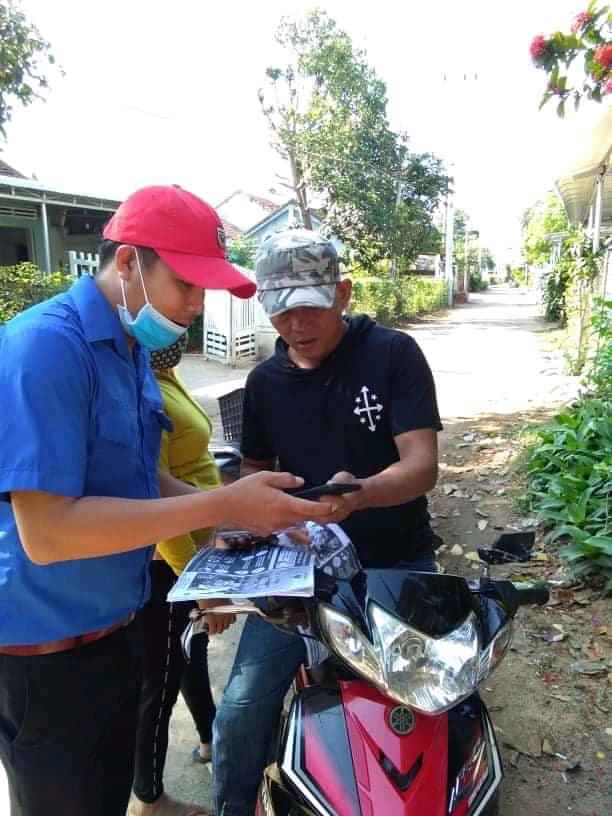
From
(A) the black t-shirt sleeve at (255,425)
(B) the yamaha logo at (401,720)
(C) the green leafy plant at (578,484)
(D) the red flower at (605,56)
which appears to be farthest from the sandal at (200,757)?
(D) the red flower at (605,56)

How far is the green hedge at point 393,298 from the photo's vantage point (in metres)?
19.1

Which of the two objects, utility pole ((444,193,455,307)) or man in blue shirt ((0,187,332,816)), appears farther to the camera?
utility pole ((444,193,455,307))

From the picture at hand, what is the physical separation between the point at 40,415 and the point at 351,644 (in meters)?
0.76

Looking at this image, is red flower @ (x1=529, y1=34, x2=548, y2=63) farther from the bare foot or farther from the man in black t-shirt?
the bare foot

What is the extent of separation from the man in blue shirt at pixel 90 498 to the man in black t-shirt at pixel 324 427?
1.19ft

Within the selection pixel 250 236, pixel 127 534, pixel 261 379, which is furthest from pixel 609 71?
pixel 250 236

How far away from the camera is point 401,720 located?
4.35 feet

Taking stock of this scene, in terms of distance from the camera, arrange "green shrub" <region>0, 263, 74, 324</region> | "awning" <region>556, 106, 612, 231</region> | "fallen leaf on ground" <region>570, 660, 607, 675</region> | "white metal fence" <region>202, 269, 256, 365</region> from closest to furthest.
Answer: "fallen leaf on ground" <region>570, 660, 607, 675</region> < "awning" <region>556, 106, 612, 231</region> < "green shrub" <region>0, 263, 74, 324</region> < "white metal fence" <region>202, 269, 256, 365</region>

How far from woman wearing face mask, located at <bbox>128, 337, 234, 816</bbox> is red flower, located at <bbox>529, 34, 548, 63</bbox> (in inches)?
100

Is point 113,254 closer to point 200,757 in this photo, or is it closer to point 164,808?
point 164,808

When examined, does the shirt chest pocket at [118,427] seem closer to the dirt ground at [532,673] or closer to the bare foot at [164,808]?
the bare foot at [164,808]

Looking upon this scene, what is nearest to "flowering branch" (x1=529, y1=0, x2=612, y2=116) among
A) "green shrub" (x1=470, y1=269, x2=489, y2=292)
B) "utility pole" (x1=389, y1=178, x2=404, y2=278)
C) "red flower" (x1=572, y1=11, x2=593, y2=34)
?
"red flower" (x1=572, y1=11, x2=593, y2=34)

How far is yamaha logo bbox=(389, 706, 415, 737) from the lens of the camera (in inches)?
51.9

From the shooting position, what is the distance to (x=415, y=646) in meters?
1.27
